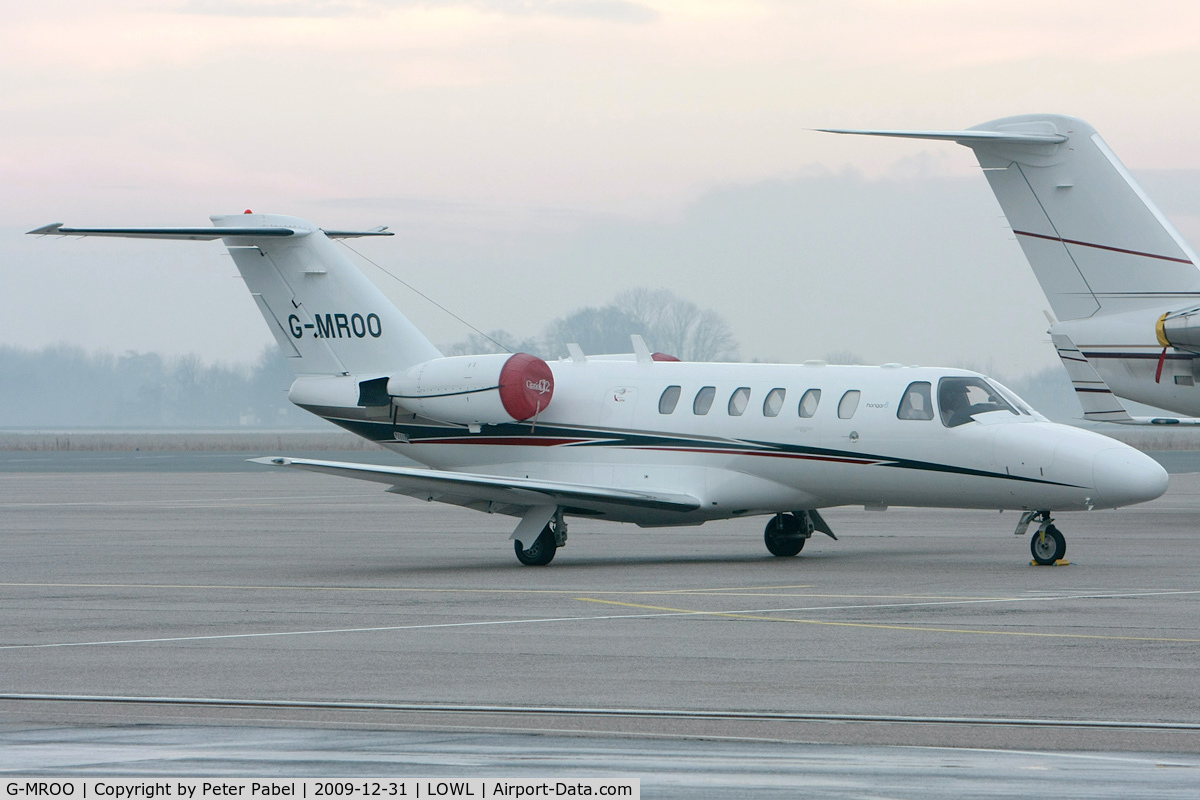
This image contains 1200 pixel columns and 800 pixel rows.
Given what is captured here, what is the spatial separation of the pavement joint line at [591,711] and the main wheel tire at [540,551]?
420 inches

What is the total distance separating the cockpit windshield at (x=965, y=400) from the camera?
2020cm

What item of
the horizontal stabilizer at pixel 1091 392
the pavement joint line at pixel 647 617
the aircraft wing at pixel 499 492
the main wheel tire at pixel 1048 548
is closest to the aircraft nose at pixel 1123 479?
the main wheel tire at pixel 1048 548

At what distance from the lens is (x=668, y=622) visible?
14.3 m

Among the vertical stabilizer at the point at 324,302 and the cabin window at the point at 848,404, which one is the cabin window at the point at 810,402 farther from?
the vertical stabilizer at the point at 324,302

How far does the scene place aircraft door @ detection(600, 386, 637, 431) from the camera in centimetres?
2212

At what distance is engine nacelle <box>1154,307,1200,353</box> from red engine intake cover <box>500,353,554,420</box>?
37.2ft

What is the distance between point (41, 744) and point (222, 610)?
23.5 feet

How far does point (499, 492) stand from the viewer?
20.3 meters

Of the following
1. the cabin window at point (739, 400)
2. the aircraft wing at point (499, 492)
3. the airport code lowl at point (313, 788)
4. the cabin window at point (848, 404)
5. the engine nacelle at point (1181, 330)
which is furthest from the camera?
the engine nacelle at point (1181, 330)

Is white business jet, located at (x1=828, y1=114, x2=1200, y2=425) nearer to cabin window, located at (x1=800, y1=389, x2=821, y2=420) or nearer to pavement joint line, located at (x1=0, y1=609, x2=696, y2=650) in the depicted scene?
cabin window, located at (x1=800, y1=389, x2=821, y2=420)

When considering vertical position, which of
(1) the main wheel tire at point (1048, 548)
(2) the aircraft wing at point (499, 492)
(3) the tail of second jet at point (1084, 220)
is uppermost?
(3) the tail of second jet at point (1084, 220)

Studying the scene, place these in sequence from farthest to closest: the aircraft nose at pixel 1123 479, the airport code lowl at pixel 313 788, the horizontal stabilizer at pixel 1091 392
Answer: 1. the horizontal stabilizer at pixel 1091 392
2. the aircraft nose at pixel 1123 479
3. the airport code lowl at pixel 313 788

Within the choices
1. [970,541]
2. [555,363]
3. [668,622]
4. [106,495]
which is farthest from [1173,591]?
[106,495]

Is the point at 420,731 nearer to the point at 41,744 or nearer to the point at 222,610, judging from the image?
the point at 41,744
